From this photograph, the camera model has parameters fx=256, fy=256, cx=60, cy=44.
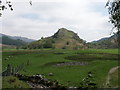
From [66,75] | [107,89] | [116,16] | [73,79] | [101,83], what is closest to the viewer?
[116,16]

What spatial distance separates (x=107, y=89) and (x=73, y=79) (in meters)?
12.5

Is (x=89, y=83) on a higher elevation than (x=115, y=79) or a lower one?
lower

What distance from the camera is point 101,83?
46344 mm

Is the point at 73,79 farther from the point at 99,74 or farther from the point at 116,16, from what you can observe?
the point at 116,16

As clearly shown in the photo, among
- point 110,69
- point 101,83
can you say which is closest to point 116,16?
point 101,83

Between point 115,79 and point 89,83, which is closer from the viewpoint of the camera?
point 89,83

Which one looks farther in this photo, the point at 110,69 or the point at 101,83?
the point at 110,69

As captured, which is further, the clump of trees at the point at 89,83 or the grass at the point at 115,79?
the grass at the point at 115,79

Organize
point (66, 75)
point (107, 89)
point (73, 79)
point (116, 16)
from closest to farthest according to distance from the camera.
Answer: point (116, 16) < point (107, 89) < point (73, 79) < point (66, 75)

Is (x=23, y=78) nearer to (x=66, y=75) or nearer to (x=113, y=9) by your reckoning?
(x=66, y=75)

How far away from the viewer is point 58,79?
53.8 metres

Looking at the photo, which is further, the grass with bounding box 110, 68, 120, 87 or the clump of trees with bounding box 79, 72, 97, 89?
the grass with bounding box 110, 68, 120, 87

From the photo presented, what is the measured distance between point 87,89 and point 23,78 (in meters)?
22.4

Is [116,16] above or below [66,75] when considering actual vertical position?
above
